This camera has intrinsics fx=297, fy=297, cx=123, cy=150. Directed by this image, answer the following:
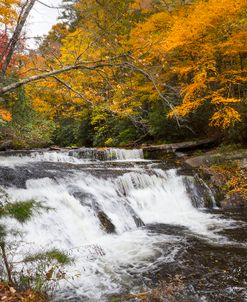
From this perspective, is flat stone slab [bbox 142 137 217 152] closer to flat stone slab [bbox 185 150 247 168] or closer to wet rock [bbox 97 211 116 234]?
flat stone slab [bbox 185 150 247 168]

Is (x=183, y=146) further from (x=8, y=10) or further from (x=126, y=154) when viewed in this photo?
(x=8, y=10)

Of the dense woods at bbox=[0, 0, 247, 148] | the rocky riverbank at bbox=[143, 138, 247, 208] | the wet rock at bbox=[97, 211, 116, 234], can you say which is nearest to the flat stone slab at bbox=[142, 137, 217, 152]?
the rocky riverbank at bbox=[143, 138, 247, 208]

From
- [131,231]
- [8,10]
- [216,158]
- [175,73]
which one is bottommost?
[131,231]

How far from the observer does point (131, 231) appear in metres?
7.16

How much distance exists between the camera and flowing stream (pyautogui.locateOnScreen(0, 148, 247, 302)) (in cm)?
442

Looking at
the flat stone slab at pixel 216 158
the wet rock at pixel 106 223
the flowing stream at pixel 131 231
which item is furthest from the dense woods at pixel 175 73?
the wet rock at pixel 106 223

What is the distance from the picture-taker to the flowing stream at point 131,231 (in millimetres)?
4418

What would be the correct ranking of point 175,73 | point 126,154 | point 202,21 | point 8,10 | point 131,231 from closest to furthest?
point 131,231, point 8,10, point 202,21, point 175,73, point 126,154

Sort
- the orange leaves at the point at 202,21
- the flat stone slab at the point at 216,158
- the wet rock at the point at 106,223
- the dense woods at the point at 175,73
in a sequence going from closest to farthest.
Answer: the wet rock at the point at 106,223
the dense woods at the point at 175,73
the orange leaves at the point at 202,21
the flat stone slab at the point at 216,158

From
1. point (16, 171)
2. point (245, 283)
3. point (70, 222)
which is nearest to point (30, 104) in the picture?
point (16, 171)

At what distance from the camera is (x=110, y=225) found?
703 cm

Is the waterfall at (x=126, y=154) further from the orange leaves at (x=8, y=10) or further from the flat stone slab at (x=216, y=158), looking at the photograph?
the orange leaves at (x=8, y=10)

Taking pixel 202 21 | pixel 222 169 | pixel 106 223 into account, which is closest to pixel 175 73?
pixel 202 21

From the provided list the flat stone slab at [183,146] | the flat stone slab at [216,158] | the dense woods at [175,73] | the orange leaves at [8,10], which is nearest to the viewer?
the orange leaves at [8,10]
